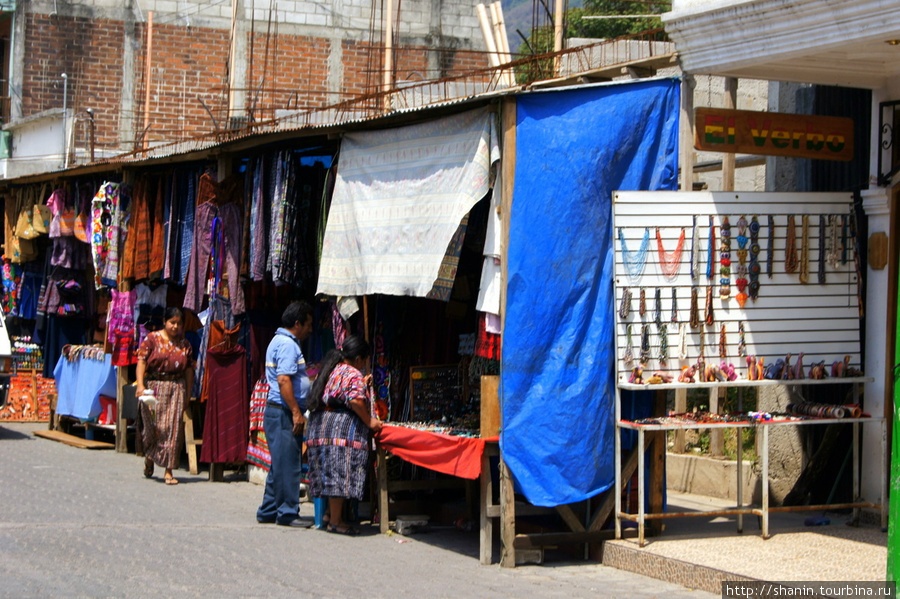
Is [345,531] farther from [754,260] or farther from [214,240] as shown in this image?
[214,240]

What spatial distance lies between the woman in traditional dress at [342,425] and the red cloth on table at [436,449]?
0.16 meters

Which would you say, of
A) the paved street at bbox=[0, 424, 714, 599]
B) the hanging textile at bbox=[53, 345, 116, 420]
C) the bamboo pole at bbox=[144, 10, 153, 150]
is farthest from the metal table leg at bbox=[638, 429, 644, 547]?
the bamboo pole at bbox=[144, 10, 153, 150]

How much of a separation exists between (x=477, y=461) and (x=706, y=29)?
311 centimetres

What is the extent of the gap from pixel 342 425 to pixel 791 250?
3328mm

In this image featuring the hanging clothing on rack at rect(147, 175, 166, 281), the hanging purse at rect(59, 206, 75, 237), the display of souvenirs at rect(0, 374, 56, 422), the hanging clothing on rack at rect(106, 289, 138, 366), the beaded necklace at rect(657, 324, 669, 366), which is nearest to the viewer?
the beaded necklace at rect(657, 324, 669, 366)

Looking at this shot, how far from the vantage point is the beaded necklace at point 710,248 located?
7.09 meters

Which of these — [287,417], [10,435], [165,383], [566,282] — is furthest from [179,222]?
[566,282]

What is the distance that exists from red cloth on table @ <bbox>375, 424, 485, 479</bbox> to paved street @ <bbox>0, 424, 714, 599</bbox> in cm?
61

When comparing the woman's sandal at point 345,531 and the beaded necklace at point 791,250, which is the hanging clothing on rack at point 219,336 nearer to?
the woman's sandal at point 345,531

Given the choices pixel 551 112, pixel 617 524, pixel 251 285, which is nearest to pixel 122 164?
pixel 251 285

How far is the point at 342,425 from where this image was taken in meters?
8.01

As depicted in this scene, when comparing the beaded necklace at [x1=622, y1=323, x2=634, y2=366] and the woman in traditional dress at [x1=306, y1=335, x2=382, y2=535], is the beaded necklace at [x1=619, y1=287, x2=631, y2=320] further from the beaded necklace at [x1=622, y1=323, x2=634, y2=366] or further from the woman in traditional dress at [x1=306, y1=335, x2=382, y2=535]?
the woman in traditional dress at [x1=306, y1=335, x2=382, y2=535]

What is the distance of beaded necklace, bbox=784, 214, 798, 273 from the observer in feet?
23.9

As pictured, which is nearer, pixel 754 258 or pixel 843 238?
pixel 754 258
